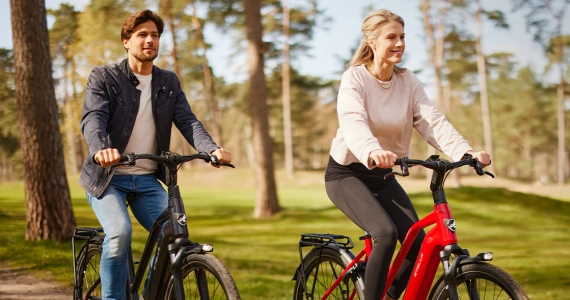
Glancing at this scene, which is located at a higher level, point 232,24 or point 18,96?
point 232,24

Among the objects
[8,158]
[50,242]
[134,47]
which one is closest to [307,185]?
[8,158]

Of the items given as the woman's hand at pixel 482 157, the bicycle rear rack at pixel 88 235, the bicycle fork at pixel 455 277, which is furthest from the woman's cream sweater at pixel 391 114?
the bicycle rear rack at pixel 88 235

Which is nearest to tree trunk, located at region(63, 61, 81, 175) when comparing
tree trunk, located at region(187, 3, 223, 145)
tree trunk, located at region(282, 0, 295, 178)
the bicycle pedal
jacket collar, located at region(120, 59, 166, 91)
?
tree trunk, located at region(187, 3, 223, 145)

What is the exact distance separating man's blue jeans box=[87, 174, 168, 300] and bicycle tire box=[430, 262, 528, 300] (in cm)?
169

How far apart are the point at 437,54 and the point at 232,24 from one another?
9.76 meters

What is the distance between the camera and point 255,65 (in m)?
16.7

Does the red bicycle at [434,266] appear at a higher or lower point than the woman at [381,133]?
lower

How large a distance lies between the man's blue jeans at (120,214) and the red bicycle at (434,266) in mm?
1031

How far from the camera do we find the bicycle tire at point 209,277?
10.3 feet

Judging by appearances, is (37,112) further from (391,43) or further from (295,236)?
(295,236)

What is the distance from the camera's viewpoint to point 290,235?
51.1 ft

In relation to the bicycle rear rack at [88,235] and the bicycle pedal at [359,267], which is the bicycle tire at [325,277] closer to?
the bicycle pedal at [359,267]

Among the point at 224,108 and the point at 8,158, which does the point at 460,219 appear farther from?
the point at 224,108

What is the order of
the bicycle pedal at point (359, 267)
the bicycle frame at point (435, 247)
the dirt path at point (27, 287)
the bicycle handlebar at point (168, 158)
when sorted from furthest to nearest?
the dirt path at point (27, 287), the bicycle pedal at point (359, 267), the bicycle handlebar at point (168, 158), the bicycle frame at point (435, 247)
